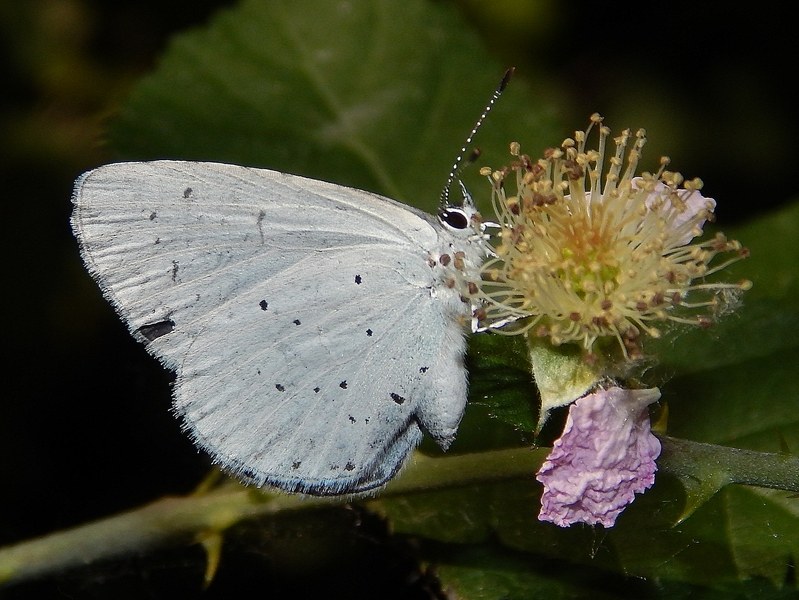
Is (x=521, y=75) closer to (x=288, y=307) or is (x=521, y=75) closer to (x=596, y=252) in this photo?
(x=596, y=252)

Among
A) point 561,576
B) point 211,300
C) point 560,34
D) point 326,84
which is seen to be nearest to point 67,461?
point 211,300

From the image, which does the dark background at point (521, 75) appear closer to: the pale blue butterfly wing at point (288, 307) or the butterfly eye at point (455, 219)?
the pale blue butterfly wing at point (288, 307)

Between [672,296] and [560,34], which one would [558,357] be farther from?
[560,34]

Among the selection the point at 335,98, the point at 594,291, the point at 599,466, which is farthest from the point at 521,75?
the point at 599,466

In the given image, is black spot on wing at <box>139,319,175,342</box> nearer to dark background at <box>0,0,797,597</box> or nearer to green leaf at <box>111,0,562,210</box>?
green leaf at <box>111,0,562,210</box>

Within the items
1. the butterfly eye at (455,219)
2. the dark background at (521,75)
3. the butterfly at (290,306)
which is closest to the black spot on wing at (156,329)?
the butterfly at (290,306)
